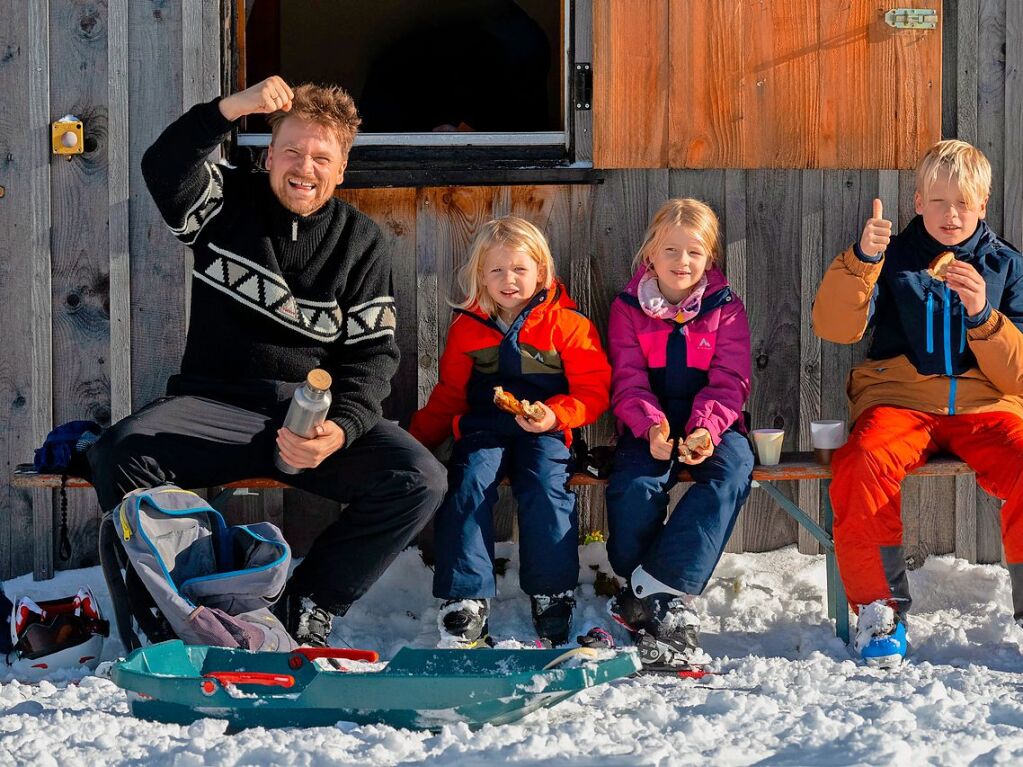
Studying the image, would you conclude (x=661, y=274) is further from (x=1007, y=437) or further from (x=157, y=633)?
(x=157, y=633)

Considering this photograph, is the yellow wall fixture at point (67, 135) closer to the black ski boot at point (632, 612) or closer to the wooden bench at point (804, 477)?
the wooden bench at point (804, 477)

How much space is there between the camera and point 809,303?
4.80 meters

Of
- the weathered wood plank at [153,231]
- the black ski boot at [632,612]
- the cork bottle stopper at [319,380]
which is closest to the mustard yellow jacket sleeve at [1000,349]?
the black ski boot at [632,612]

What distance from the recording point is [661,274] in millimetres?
4418

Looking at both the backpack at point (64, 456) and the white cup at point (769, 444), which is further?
the white cup at point (769, 444)

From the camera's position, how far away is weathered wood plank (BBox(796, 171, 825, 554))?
4.77 m

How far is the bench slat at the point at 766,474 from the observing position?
412cm

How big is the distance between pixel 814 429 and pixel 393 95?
147 inches

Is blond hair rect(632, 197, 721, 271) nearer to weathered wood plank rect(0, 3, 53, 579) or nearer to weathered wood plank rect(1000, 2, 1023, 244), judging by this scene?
weathered wood plank rect(1000, 2, 1023, 244)

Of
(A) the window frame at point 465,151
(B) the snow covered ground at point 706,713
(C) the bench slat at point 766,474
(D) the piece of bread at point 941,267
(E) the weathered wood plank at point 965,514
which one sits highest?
(A) the window frame at point 465,151

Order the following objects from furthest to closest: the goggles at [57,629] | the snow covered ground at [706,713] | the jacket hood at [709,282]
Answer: the jacket hood at [709,282], the goggles at [57,629], the snow covered ground at [706,713]

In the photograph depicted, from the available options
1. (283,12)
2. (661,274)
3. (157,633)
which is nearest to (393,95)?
(283,12)

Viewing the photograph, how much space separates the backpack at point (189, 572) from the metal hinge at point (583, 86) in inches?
73.8

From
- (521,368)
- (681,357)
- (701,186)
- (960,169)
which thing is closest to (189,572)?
(521,368)
